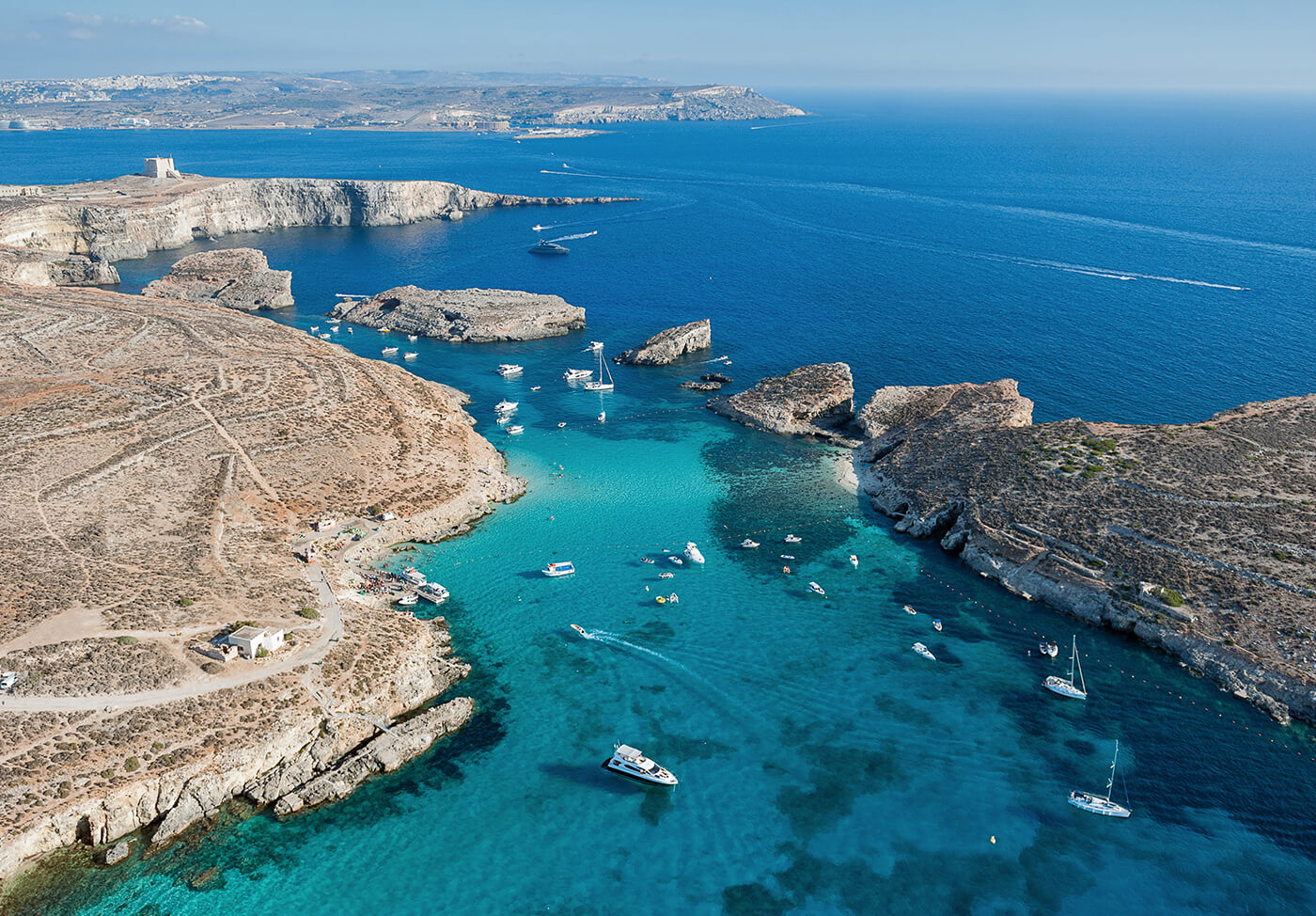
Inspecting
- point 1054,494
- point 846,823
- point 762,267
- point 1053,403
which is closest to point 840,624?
point 846,823

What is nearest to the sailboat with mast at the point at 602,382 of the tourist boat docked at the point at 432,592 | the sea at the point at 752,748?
the sea at the point at 752,748

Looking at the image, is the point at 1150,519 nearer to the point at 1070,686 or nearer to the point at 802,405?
the point at 1070,686

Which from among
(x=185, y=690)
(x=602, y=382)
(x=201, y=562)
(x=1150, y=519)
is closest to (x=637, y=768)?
(x=185, y=690)

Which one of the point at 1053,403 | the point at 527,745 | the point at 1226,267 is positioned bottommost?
the point at 527,745

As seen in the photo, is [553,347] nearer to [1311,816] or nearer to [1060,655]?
[1060,655]

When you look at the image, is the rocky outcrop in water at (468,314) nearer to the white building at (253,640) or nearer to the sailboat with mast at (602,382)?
the sailboat with mast at (602,382)
